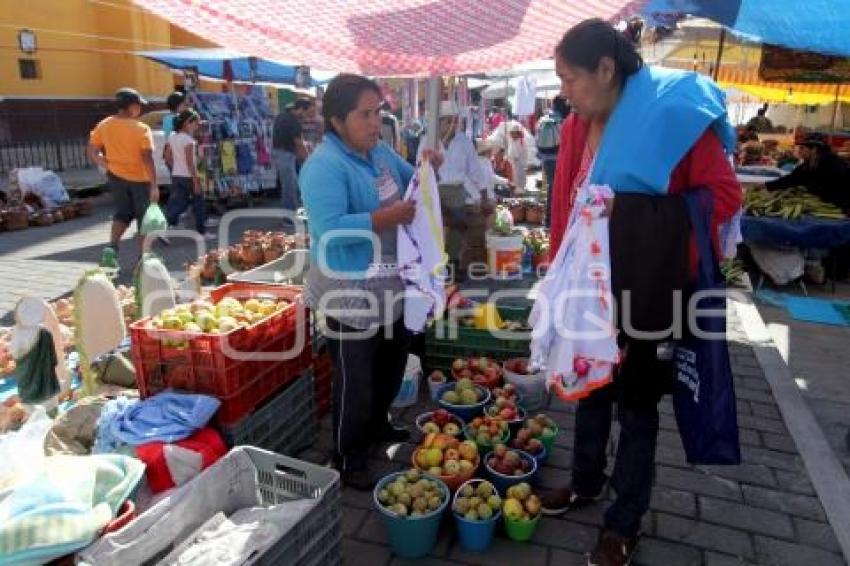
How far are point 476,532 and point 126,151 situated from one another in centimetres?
662

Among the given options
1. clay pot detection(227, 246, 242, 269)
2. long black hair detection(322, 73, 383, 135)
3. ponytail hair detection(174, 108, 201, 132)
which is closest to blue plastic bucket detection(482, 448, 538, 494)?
long black hair detection(322, 73, 383, 135)

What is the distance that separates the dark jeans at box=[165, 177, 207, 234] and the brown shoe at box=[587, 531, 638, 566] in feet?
27.8

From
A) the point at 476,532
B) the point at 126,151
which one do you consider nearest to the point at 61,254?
the point at 126,151

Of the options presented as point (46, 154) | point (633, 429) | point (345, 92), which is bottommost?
point (633, 429)

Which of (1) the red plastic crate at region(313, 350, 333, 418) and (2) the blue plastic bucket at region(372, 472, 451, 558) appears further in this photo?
(1) the red plastic crate at region(313, 350, 333, 418)

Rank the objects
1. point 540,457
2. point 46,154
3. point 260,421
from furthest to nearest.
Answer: point 46,154 → point 540,457 → point 260,421

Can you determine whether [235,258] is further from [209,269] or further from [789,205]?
[789,205]

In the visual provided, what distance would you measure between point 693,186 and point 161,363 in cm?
249

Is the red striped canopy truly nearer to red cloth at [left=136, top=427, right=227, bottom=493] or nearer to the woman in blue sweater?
the woman in blue sweater

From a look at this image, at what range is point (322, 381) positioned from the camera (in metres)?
4.00

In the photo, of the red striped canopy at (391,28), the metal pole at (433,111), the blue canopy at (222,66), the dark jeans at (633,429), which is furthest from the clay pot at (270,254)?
the blue canopy at (222,66)

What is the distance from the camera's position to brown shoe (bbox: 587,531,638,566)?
2596 millimetres

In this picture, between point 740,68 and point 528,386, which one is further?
point 740,68

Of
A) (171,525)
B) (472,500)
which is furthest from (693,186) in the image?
(171,525)
